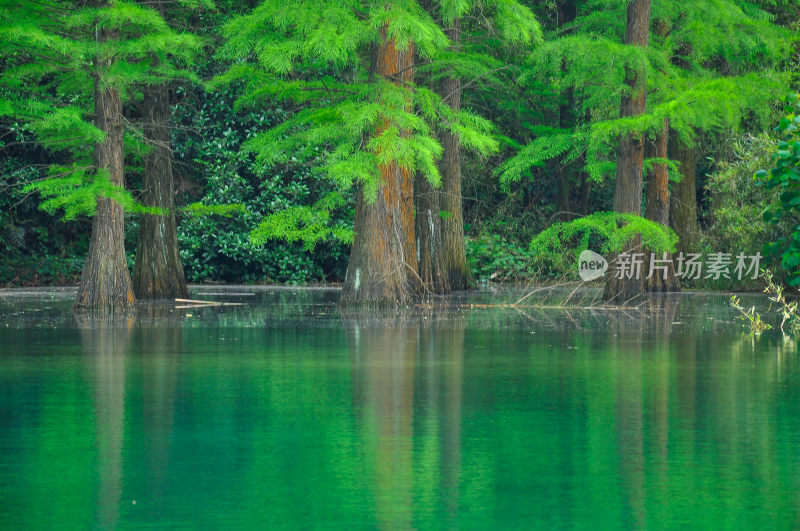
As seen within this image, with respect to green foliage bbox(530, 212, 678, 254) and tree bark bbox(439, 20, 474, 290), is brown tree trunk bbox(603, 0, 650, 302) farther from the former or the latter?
tree bark bbox(439, 20, 474, 290)

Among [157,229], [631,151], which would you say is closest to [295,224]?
[157,229]

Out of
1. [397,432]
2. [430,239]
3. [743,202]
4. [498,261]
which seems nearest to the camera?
[397,432]

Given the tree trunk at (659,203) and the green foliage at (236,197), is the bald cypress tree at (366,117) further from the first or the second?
the green foliage at (236,197)

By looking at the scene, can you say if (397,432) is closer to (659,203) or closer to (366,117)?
(366,117)

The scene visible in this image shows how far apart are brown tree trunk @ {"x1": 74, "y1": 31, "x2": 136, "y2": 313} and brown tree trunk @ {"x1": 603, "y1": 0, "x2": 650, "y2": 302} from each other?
1004 centimetres

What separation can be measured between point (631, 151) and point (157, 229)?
10.3 metres

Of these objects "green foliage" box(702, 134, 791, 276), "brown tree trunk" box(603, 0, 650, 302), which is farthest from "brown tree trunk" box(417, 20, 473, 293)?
"green foliage" box(702, 134, 791, 276)

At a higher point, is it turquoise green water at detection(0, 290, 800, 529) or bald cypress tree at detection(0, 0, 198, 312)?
bald cypress tree at detection(0, 0, 198, 312)

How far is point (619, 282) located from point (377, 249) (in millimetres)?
5582

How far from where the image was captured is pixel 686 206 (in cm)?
3294

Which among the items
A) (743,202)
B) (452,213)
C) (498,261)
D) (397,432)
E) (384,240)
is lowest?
(397,432)

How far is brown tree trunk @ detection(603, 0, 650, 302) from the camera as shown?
82.6 ft

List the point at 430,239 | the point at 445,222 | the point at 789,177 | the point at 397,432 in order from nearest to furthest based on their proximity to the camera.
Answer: the point at 397,432
the point at 789,177
the point at 430,239
the point at 445,222

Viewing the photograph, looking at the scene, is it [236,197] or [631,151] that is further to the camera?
[236,197]
